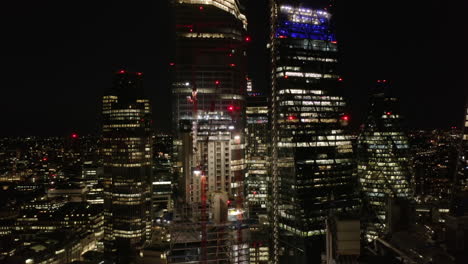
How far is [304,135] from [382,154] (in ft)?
65.9

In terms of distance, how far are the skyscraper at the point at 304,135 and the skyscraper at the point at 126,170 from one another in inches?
889

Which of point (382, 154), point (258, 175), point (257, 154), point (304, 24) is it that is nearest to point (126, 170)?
point (258, 175)

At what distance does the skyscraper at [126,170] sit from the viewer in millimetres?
51625

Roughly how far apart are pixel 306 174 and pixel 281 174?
2.39 metres

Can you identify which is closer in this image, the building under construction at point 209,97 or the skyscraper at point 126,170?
the building under construction at point 209,97

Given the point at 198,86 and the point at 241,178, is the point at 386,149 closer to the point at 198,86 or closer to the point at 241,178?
the point at 241,178

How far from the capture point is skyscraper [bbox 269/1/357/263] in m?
36.6

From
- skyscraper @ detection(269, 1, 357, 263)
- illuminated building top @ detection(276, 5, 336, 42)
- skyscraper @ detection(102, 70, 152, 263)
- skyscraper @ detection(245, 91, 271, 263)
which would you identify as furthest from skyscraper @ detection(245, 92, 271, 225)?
skyscraper @ detection(102, 70, 152, 263)

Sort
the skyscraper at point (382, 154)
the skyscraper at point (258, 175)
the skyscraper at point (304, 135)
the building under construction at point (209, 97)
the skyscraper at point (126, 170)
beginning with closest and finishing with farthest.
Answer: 1. the skyscraper at point (258, 175)
2. the skyscraper at point (304, 135)
3. the building under construction at point (209, 97)
4. the skyscraper at point (382, 154)
5. the skyscraper at point (126, 170)

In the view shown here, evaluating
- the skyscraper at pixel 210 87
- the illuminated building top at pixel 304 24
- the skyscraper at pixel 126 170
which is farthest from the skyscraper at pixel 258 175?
the skyscraper at pixel 126 170

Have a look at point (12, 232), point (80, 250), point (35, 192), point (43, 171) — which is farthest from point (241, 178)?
point (43, 171)

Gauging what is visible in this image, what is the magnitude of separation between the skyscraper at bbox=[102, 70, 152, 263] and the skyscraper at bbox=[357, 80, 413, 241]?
96.6 feet

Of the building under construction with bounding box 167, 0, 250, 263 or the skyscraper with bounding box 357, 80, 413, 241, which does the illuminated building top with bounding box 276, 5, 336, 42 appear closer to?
the building under construction with bounding box 167, 0, 250, 263

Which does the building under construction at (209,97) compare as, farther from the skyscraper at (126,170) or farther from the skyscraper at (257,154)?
the skyscraper at (126,170)
